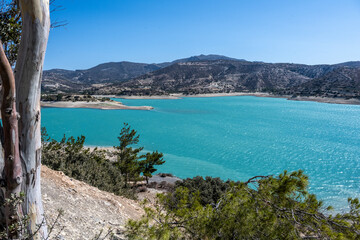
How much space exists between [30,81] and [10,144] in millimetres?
615

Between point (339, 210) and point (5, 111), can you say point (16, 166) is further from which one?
point (339, 210)

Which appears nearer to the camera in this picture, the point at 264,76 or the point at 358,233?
the point at 358,233

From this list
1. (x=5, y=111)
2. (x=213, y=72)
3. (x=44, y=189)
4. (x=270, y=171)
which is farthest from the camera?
(x=213, y=72)

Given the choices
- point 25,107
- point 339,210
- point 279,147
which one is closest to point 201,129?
point 279,147

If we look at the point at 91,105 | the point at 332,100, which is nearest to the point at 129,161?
the point at 91,105

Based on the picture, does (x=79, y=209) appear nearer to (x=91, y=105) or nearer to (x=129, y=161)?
(x=129, y=161)

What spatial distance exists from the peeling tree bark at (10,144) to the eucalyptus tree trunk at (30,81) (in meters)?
0.07

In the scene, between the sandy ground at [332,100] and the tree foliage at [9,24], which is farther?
the sandy ground at [332,100]

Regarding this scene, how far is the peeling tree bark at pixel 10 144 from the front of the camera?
83.1 inches

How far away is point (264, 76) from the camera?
136 metres

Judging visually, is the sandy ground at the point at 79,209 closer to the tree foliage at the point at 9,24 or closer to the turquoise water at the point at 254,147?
the tree foliage at the point at 9,24

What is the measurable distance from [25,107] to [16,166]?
1.85 ft

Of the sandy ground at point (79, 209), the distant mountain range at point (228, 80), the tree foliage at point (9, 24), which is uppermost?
the distant mountain range at point (228, 80)

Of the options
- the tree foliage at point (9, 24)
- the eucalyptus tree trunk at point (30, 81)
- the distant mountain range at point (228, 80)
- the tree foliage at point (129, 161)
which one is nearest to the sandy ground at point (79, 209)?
the eucalyptus tree trunk at point (30, 81)
